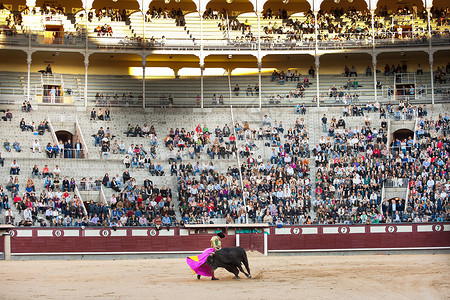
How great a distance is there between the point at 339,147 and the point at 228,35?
13333 mm

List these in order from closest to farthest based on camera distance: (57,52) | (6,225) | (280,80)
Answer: (6,225) < (57,52) < (280,80)

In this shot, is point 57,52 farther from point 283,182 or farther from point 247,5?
point 283,182

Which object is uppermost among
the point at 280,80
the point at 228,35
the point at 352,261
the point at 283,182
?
the point at 228,35

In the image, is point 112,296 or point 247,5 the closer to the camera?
point 112,296

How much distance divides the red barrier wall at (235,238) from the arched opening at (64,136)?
1283 cm

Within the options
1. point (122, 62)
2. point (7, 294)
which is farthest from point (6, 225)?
point (122, 62)

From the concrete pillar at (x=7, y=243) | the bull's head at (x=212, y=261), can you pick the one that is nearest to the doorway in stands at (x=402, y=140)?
the concrete pillar at (x=7, y=243)

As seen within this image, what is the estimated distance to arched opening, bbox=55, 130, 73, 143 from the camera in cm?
4259

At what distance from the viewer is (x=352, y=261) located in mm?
26906

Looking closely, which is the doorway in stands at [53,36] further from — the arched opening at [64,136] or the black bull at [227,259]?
the black bull at [227,259]

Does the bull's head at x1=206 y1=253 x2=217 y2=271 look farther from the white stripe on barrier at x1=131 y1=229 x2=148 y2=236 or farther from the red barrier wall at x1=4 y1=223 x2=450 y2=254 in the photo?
the white stripe on barrier at x1=131 y1=229 x2=148 y2=236

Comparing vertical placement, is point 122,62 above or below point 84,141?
above

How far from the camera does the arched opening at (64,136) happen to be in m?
42.6

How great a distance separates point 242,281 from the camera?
19.0 meters
